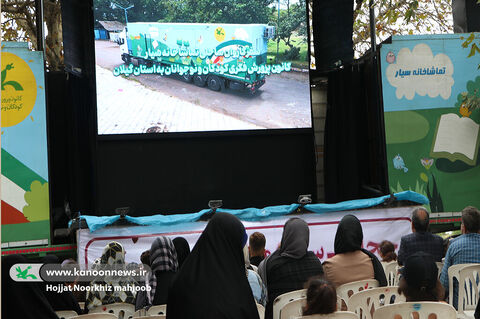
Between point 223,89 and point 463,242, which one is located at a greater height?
point 223,89

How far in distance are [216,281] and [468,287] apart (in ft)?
6.73

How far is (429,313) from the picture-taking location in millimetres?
2592

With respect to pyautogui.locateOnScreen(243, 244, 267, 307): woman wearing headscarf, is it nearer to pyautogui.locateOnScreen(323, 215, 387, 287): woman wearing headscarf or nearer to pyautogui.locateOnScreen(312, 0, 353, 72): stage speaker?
pyautogui.locateOnScreen(323, 215, 387, 287): woman wearing headscarf

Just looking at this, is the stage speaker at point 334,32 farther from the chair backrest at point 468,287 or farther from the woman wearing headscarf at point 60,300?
the woman wearing headscarf at point 60,300

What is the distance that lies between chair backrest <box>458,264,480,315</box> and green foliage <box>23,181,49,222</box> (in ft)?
15.8

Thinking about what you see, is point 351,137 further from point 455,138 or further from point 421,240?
point 421,240

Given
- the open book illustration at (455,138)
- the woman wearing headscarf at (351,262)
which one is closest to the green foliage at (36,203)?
the woman wearing headscarf at (351,262)

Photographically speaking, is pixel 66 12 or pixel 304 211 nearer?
pixel 304 211

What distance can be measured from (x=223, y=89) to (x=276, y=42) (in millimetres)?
1056

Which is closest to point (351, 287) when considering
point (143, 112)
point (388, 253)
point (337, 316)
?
point (337, 316)

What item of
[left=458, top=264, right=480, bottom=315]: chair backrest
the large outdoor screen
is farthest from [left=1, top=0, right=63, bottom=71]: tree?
[left=458, top=264, right=480, bottom=315]: chair backrest

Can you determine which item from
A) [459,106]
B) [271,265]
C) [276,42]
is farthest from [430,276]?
[276,42]

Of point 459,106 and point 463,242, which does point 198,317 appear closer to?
point 463,242

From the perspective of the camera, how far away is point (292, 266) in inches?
136
